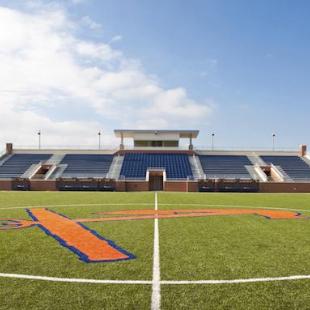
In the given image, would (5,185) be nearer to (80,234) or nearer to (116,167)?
(116,167)

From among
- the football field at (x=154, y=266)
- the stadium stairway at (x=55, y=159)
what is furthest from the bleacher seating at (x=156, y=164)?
the football field at (x=154, y=266)

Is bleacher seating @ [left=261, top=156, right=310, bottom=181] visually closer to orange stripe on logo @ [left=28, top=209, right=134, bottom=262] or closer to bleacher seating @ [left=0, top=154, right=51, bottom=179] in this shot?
bleacher seating @ [left=0, top=154, right=51, bottom=179]

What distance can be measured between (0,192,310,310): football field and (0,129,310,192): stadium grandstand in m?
32.7

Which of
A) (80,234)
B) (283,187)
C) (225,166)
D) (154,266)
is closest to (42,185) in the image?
(225,166)

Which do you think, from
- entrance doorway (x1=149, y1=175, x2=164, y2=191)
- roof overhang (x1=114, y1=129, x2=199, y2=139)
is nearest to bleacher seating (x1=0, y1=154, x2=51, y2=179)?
roof overhang (x1=114, y1=129, x2=199, y2=139)

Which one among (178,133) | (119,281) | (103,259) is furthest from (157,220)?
(178,133)

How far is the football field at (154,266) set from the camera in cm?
485

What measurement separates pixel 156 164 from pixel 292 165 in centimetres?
2063

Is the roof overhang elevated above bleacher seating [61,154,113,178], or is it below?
above

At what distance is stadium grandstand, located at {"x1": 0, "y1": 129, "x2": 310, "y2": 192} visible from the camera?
44.0m

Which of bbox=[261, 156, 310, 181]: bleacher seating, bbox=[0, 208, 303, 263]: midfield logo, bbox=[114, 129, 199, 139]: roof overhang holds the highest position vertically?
bbox=[114, 129, 199, 139]: roof overhang

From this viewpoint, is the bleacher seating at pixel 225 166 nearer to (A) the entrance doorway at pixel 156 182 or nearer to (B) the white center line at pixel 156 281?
(A) the entrance doorway at pixel 156 182

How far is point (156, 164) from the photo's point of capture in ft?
172

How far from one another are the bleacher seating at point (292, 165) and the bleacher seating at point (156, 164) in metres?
13.6
